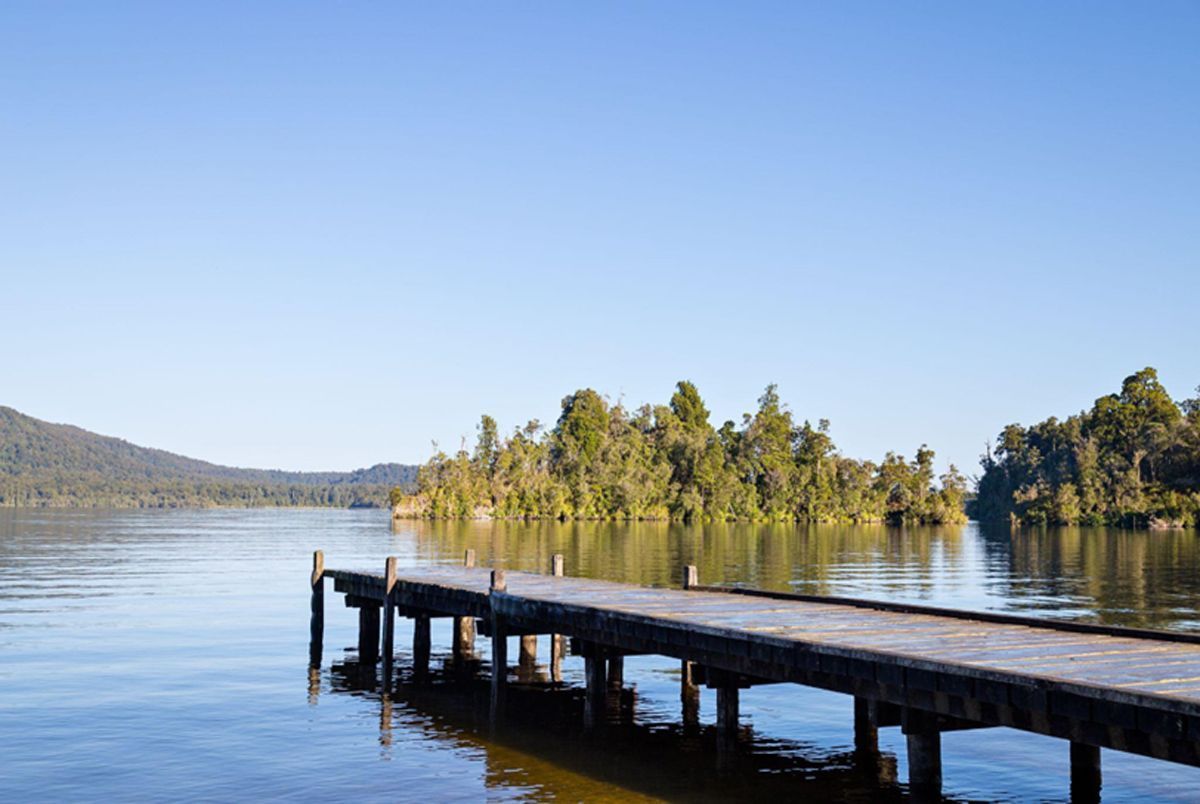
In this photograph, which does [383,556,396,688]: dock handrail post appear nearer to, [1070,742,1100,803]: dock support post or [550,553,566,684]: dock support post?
[550,553,566,684]: dock support post

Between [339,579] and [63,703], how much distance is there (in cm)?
891

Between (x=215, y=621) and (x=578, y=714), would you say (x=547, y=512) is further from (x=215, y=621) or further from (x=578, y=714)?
(x=578, y=714)

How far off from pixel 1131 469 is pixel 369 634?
140 metres

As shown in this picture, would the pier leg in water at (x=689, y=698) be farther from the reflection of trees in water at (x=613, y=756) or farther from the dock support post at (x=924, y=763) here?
the dock support post at (x=924, y=763)

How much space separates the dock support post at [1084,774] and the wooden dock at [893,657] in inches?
1.1

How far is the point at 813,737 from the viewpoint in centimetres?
2195

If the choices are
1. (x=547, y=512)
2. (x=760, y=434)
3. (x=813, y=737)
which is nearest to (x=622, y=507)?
(x=547, y=512)

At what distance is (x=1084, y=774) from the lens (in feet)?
58.5

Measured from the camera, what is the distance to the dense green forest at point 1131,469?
456ft

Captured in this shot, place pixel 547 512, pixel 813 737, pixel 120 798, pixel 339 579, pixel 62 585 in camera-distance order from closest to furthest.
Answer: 1. pixel 120 798
2. pixel 813 737
3. pixel 339 579
4. pixel 62 585
5. pixel 547 512

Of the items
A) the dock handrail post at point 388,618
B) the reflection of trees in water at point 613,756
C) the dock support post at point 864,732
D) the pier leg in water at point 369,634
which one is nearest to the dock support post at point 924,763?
the reflection of trees in water at point 613,756

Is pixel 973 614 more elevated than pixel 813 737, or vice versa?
pixel 973 614

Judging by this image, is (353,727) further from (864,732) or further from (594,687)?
(864,732)

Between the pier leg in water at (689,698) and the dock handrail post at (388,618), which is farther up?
the dock handrail post at (388,618)
